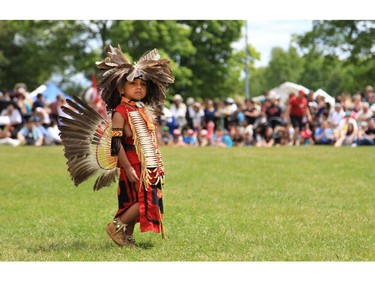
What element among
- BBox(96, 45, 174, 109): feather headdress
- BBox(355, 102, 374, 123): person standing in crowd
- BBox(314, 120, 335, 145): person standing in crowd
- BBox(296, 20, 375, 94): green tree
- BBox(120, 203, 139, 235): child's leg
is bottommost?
BBox(120, 203, 139, 235): child's leg

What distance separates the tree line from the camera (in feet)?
128

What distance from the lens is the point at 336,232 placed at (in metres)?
8.31

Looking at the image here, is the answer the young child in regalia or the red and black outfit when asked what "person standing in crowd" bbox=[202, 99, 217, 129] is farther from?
the red and black outfit

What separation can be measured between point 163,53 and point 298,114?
18078 mm

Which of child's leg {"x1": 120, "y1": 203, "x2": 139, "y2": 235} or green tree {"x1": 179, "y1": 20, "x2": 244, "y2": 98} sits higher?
green tree {"x1": 179, "y1": 20, "x2": 244, "y2": 98}

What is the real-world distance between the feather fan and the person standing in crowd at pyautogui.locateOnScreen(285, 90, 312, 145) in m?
16.3

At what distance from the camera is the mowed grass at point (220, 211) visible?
23.7ft

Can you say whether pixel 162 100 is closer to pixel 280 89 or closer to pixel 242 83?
pixel 280 89

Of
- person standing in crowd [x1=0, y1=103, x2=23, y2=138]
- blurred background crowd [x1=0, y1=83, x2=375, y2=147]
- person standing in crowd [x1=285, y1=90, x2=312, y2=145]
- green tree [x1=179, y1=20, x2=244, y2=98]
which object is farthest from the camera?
green tree [x1=179, y1=20, x2=244, y2=98]

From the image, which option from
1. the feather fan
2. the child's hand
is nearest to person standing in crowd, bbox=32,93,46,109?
the feather fan

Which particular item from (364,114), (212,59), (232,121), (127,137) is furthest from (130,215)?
(212,59)

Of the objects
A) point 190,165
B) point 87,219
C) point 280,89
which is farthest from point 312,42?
point 87,219

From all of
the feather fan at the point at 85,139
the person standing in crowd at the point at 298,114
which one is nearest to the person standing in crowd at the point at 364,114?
the person standing in crowd at the point at 298,114

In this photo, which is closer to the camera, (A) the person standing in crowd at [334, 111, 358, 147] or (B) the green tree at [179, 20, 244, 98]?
(A) the person standing in crowd at [334, 111, 358, 147]
